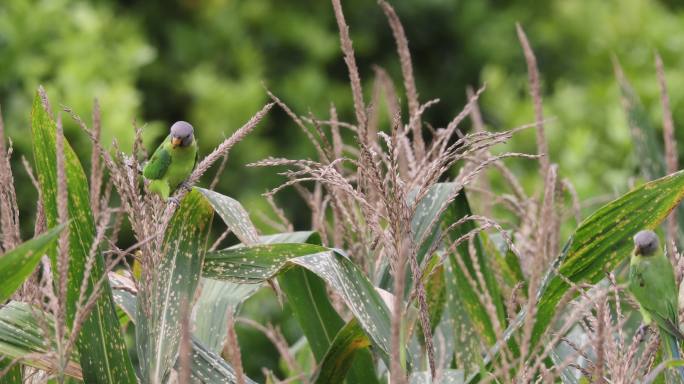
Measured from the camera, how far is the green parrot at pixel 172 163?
1229mm

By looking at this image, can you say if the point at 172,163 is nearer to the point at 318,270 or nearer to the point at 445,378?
the point at 318,270

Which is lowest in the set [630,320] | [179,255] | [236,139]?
[630,320]

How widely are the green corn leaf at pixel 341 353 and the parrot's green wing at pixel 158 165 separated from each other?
318 mm

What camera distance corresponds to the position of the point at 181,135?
4.13 feet

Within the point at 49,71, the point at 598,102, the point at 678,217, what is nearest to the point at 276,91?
the point at 49,71

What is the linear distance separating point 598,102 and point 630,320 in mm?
2959

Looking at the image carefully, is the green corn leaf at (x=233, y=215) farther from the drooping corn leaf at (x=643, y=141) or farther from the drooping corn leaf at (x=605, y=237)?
the drooping corn leaf at (x=643, y=141)

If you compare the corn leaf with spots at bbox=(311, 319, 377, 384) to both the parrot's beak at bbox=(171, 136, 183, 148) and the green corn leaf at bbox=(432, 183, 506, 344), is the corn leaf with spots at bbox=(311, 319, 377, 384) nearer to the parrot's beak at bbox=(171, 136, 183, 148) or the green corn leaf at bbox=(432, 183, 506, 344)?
the green corn leaf at bbox=(432, 183, 506, 344)

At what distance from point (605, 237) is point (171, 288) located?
0.52 meters

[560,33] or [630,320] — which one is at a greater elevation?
[560,33]

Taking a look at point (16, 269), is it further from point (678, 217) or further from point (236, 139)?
point (678, 217)

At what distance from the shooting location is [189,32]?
5.82 metres

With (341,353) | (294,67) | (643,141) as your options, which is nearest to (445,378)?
(341,353)

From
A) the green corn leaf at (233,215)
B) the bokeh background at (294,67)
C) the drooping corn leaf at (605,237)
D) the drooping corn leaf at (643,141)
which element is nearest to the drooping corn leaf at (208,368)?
the green corn leaf at (233,215)
